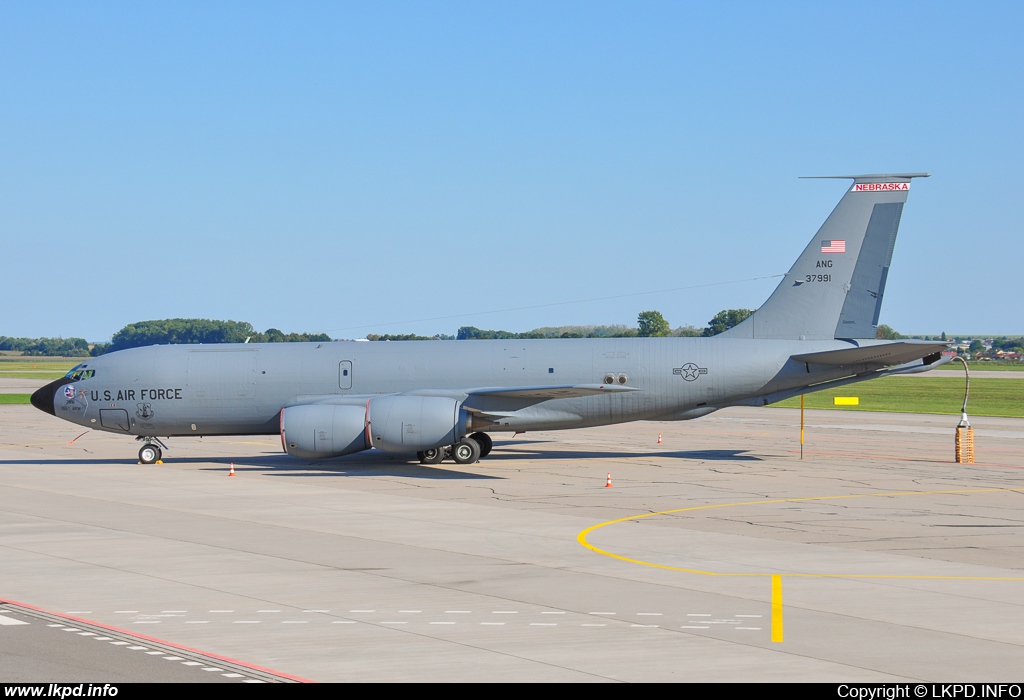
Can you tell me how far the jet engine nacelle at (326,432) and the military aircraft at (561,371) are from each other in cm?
172

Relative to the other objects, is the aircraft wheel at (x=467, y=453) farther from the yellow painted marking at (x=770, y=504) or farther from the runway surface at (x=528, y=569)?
the yellow painted marking at (x=770, y=504)

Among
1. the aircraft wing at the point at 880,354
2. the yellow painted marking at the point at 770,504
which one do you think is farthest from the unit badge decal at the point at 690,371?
the yellow painted marking at the point at 770,504

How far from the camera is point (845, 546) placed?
1956 cm

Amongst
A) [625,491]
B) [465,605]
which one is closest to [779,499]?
[625,491]

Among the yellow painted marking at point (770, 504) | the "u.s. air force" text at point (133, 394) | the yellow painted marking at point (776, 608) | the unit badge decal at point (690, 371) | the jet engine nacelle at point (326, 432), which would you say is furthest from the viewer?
the "u.s. air force" text at point (133, 394)

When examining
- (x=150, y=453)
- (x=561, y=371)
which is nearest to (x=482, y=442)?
(x=561, y=371)

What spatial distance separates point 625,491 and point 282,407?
1291 cm

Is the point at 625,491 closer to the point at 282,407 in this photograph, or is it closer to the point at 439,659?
the point at 282,407

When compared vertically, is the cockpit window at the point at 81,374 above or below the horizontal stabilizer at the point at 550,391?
above

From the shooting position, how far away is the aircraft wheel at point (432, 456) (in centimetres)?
3488

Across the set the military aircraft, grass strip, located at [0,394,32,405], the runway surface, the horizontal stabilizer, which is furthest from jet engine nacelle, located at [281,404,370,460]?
grass strip, located at [0,394,32,405]

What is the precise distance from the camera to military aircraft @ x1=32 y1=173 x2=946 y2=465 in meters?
34.6

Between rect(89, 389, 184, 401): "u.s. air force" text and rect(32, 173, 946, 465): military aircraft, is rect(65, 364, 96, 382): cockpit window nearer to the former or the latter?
rect(32, 173, 946, 465): military aircraft

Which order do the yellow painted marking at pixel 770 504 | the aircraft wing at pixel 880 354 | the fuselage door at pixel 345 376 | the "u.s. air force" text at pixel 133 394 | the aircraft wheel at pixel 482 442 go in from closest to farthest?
the yellow painted marking at pixel 770 504, the aircraft wing at pixel 880 354, the "u.s. air force" text at pixel 133 394, the fuselage door at pixel 345 376, the aircraft wheel at pixel 482 442
